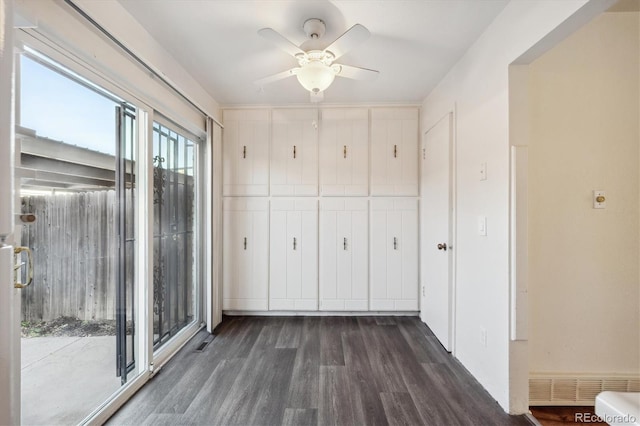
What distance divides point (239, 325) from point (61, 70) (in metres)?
2.44

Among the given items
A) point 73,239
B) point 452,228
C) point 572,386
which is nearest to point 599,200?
point 452,228

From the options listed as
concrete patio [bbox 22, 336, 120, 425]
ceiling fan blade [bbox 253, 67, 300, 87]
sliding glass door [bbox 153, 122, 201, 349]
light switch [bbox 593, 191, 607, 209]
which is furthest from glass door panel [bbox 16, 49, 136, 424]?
light switch [bbox 593, 191, 607, 209]

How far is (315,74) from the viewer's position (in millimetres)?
1697

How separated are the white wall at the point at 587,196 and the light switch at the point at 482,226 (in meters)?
0.24

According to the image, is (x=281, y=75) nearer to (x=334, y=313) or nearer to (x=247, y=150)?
(x=247, y=150)

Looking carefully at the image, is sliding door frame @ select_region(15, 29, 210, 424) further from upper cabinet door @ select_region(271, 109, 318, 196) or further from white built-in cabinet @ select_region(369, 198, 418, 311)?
white built-in cabinet @ select_region(369, 198, 418, 311)

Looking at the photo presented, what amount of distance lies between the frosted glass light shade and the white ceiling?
0.19m

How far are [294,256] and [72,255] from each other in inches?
73.3

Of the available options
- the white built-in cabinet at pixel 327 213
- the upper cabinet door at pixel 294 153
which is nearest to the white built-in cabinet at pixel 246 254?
the white built-in cabinet at pixel 327 213

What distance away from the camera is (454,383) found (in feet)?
5.97

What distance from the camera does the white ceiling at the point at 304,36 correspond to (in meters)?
1.53

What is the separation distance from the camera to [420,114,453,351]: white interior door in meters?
2.24

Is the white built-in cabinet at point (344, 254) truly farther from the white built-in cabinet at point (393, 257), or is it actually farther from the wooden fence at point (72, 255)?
the wooden fence at point (72, 255)

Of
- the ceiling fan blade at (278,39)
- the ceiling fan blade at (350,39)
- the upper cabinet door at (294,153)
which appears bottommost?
the upper cabinet door at (294,153)
